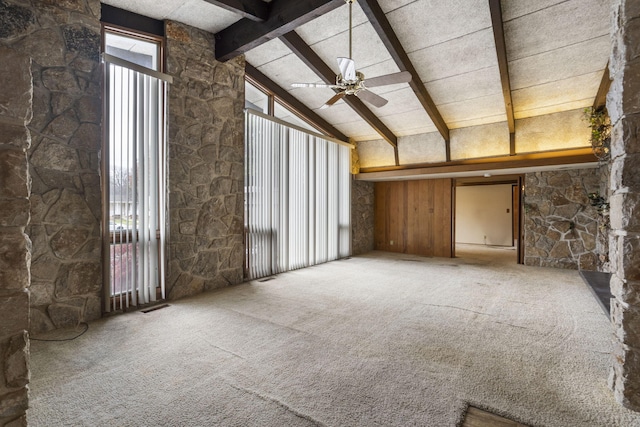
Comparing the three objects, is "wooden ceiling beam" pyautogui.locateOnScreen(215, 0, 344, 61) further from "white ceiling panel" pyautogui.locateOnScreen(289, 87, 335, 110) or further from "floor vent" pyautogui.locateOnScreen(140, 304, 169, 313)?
"floor vent" pyautogui.locateOnScreen(140, 304, 169, 313)

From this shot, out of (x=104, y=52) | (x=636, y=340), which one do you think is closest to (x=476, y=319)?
(x=636, y=340)

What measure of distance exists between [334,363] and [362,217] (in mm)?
5901

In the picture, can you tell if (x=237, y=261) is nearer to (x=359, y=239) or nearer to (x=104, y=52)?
(x=104, y=52)

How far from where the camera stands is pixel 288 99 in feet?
18.7

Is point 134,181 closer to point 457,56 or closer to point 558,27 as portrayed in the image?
point 457,56

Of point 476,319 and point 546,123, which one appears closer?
point 476,319

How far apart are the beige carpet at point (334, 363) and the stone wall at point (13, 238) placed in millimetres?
714

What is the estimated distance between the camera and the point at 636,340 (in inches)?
68.8

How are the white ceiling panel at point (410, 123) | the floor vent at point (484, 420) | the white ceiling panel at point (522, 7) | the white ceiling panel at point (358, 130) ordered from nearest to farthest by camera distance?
the floor vent at point (484, 420)
the white ceiling panel at point (522, 7)
the white ceiling panel at point (410, 123)
the white ceiling panel at point (358, 130)

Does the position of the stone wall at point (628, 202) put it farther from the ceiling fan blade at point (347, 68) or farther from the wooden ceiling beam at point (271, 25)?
the wooden ceiling beam at point (271, 25)

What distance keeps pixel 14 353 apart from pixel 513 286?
5.36 meters

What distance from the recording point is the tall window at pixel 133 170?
322cm

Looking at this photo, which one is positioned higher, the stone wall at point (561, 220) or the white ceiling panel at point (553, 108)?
the white ceiling panel at point (553, 108)

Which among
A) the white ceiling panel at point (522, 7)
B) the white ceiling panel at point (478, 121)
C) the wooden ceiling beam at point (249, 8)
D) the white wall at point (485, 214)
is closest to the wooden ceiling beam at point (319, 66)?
the wooden ceiling beam at point (249, 8)
